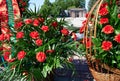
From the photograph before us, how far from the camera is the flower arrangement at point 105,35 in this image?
10.9 feet

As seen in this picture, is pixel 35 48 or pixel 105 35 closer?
pixel 105 35

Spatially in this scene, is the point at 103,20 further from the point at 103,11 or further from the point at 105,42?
the point at 105,42

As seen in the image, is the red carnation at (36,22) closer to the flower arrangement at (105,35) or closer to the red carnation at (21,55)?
the red carnation at (21,55)

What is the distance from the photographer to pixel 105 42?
10.8ft

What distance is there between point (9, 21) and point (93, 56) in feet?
6.13

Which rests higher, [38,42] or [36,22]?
[36,22]

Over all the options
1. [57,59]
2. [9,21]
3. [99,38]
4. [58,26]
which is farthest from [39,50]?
[9,21]

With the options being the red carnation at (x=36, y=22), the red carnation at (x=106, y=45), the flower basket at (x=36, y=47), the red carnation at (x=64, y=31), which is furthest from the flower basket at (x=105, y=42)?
the red carnation at (x=36, y=22)

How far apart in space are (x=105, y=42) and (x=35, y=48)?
105cm

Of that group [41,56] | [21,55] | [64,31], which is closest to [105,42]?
[41,56]

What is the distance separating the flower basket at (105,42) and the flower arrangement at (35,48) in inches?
18.1

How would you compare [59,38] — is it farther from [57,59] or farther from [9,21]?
[9,21]

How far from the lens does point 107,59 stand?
11.1ft

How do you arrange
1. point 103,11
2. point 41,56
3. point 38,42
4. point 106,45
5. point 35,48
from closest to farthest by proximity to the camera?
point 106,45
point 103,11
point 41,56
point 38,42
point 35,48
